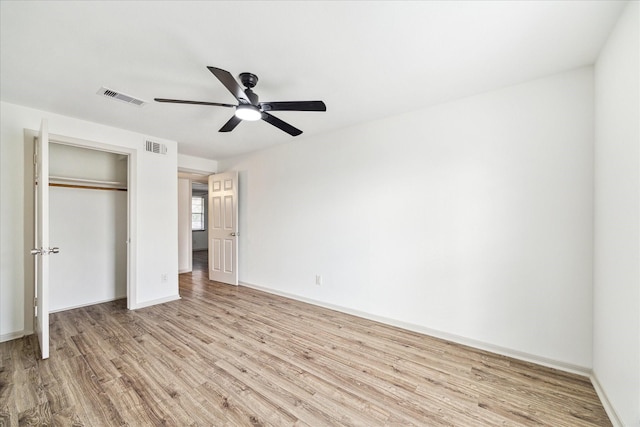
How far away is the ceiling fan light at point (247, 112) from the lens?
7.10 feet

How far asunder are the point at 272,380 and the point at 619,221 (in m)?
2.63

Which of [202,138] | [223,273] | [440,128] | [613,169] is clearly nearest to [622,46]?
[613,169]

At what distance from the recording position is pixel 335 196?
367 cm

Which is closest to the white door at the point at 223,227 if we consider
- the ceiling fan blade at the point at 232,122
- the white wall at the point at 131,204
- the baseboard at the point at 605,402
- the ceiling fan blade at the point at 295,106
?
the white wall at the point at 131,204

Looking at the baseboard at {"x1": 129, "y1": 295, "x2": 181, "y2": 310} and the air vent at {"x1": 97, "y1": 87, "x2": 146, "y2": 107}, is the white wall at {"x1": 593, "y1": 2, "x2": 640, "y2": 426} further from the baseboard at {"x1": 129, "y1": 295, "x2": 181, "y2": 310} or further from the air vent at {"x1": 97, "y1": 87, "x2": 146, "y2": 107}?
the baseboard at {"x1": 129, "y1": 295, "x2": 181, "y2": 310}

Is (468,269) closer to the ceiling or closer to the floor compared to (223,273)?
closer to the ceiling

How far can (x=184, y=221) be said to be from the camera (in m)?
6.33

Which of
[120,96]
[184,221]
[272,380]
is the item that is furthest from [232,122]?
[184,221]

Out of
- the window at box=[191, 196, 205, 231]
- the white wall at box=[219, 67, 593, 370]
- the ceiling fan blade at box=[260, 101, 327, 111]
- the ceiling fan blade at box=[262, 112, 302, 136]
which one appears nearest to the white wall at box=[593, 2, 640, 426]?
the white wall at box=[219, 67, 593, 370]

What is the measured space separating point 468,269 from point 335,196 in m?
1.84

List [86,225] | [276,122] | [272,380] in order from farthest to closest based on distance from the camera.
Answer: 1. [86,225]
2. [276,122]
3. [272,380]

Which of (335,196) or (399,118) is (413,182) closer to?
(399,118)

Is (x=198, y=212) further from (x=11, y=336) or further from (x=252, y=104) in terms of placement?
(x=252, y=104)

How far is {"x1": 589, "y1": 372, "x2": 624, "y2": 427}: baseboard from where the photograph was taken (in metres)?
1.60
